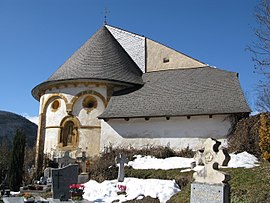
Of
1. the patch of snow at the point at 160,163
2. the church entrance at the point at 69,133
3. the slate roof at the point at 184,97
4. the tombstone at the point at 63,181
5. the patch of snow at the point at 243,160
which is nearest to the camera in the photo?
the tombstone at the point at 63,181

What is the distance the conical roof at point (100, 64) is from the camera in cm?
2400

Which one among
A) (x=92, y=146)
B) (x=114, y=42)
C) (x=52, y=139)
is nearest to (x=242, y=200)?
(x=92, y=146)

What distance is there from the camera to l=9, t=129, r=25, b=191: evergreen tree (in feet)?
55.8

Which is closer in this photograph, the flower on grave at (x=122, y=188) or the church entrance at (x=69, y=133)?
the flower on grave at (x=122, y=188)

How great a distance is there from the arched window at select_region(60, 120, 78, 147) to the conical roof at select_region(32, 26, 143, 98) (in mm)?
3170

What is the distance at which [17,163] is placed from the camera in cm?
1770

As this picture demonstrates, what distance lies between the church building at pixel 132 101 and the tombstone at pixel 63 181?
7796 mm

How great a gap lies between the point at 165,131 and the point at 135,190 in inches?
308

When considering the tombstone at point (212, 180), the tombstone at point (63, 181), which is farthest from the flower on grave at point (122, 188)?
the tombstone at point (212, 180)

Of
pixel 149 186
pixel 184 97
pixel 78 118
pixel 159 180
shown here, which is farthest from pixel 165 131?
pixel 149 186

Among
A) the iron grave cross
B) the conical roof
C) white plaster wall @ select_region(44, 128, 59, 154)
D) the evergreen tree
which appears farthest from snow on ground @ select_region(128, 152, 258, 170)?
the conical roof

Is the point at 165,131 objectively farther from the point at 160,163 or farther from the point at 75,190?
the point at 75,190

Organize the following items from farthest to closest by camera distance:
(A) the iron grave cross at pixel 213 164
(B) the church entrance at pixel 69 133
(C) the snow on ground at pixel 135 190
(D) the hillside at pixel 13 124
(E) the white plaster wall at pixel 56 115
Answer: (D) the hillside at pixel 13 124 → (E) the white plaster wall at pixel 56 115 → (B) the church entrance at pixel 69 133 → (C) the snow on ground at pixel 135 190 → (A) the iron grave cross at pixel 213 164

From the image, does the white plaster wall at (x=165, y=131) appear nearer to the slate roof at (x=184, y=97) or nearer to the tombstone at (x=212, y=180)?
the slate roof at (x=184, y=97)
